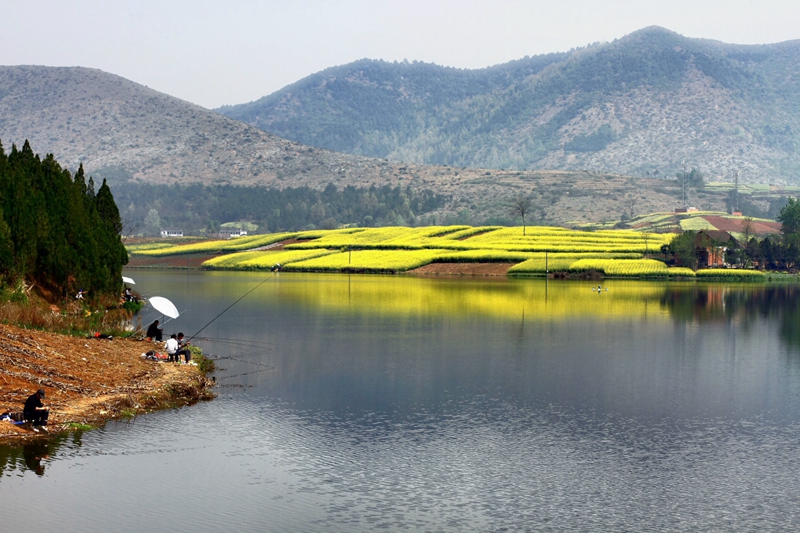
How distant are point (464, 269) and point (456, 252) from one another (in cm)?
989

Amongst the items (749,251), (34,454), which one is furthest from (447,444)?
(749,251)

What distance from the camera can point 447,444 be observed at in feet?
90.2

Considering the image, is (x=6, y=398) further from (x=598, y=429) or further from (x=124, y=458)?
(x=598, y=429)

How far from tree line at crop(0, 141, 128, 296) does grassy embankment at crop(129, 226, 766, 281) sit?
70.8 meters

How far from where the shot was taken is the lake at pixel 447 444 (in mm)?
21453

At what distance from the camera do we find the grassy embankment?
120125 millimetres

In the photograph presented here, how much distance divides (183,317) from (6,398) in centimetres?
3392

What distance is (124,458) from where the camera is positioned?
25.2 m

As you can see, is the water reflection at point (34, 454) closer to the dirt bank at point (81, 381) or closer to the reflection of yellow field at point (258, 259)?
the dirt bank at point (81, 381)

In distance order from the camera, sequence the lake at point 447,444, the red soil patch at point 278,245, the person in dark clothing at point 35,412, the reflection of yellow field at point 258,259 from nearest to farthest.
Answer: the lake at point 447,444
the person in dark clothing at point 35,412
the reflection of yellow field at point 258,259
the red soil patch at point 278,245

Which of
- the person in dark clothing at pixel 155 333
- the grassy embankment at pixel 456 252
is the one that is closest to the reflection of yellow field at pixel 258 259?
the grassy embankment at pixel 456 252

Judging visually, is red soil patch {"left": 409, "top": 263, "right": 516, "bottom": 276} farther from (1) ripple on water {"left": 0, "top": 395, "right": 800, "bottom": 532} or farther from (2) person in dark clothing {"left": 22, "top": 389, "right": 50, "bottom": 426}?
(2) person in dark clothing {"left": 22, "top": 389, "right": 50, "bottom": 426}

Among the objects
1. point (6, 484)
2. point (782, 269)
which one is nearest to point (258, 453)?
point (6, 484)

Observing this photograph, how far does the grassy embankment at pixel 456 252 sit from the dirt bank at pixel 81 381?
87325 mm
